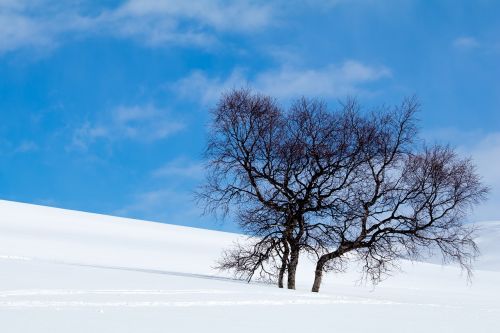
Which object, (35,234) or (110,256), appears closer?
(110,256)

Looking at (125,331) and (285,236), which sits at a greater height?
(285,236)

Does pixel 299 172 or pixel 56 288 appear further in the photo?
pixel 299 172

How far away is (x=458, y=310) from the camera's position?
883 inches

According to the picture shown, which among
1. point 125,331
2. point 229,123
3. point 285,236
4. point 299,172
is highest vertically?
point 229,123

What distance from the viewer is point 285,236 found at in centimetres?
2466

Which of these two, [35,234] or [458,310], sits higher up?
[35,234]

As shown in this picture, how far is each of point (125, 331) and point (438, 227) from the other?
1523cm

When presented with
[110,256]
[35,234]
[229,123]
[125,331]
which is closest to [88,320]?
[125,331]

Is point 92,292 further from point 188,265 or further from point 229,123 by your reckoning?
point 188,265

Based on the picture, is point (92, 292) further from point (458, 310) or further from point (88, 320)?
point (458, 310)

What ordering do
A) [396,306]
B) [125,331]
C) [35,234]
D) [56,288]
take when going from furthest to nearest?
1. [35,234]
2. [396,306]
3. [56,288]
4. [125,331]

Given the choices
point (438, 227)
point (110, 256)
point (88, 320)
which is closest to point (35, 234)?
point (110, 256)

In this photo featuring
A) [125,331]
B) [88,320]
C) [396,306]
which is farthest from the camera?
[396,306]

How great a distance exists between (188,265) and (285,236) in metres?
14.1
